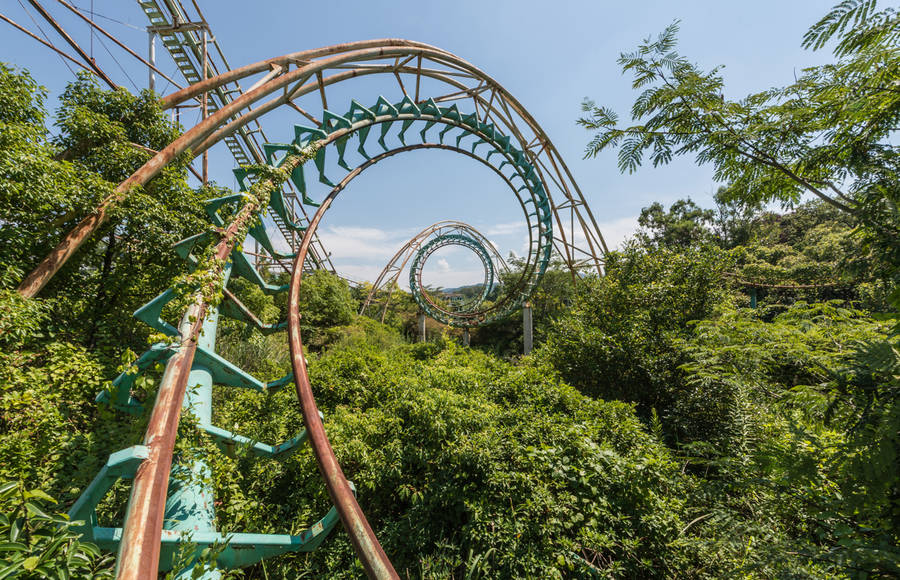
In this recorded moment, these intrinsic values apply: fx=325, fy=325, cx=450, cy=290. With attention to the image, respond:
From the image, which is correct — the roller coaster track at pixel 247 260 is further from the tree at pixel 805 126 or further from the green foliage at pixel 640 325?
the green foliage at pixel 640 325

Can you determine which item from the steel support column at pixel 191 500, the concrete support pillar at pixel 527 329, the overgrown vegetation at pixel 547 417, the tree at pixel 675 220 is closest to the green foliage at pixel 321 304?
the concrete support pillar at pixel 527 329

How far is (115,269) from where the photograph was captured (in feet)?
13.1

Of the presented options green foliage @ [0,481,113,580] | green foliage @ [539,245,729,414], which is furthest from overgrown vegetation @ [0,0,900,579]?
green foliage @ [539,245,729,414]

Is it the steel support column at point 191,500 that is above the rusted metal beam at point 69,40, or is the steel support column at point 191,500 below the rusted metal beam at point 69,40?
below

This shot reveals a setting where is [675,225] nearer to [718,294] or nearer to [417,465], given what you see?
[718,294]

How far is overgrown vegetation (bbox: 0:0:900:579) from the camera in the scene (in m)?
1.63

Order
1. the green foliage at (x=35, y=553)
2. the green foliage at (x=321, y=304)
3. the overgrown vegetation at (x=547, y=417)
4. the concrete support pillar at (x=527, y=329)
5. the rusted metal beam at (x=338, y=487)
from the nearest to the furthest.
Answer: the green foliage at (x=35, y=553) < the rusted metal beam at (x=338, y=487) < the overgrown vegetation at (x=547, y=417) < the concrete support pillar at (x=527, y=329) < the green foliage at (x=321, y=304)

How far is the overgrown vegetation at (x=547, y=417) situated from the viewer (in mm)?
1630

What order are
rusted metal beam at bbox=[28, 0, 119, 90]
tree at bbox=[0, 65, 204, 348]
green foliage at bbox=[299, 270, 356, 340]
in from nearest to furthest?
tree at bbox=[0, 65, 204, 348], rusted metal beam at bbox=[28, 0, 119, 90], green foliage at bbox=[299, 270, 356, 340]

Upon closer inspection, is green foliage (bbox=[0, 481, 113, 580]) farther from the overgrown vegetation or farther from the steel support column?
the steel support column

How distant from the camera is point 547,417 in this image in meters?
3.97

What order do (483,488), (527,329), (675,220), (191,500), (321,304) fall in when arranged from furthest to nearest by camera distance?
(675,220), (321,304), (527,329), (483,488), (191,500)

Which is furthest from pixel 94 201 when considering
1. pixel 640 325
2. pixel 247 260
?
pixel 640 325

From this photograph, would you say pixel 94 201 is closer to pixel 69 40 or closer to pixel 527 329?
pixel 69 40
